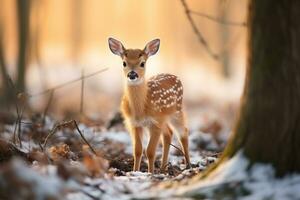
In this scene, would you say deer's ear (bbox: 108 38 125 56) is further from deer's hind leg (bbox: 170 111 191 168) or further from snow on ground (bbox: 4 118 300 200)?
snow on ground (bbox: 4 118 300 200)

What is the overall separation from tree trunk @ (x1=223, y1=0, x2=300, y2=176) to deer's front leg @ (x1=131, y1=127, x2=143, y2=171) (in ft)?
9.51

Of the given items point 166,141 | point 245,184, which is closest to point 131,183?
point 245,184

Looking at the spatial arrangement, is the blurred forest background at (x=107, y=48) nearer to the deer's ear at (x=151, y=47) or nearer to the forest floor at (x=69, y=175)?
the deer's ear at (x=151, y=47)

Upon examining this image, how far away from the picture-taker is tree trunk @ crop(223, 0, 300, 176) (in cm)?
573

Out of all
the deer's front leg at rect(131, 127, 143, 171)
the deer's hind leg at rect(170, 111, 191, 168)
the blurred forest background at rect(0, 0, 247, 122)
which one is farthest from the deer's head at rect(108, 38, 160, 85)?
the blurred forest background at rect(0, 0, 247, 122)

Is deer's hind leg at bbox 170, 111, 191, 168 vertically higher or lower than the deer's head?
lower

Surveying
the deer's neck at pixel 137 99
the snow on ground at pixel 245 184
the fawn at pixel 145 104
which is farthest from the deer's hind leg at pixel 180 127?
the snow on ground at pixel 245 184

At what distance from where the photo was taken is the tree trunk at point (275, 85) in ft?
18.8

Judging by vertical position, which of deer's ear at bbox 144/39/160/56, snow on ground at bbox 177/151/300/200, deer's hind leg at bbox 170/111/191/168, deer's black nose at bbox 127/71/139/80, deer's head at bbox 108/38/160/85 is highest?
deer's ear at bbox 144/39/160/56

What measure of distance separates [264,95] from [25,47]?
42.9ft

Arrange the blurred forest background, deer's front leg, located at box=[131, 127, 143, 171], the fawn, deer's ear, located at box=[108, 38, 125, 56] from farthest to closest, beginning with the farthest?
the blurred forest background < deer's ear, located at box=[108, 38, 125, 56] < the fawn < deer's front leg, located at box=[131, 127, 143, 171]

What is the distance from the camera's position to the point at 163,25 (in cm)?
7062

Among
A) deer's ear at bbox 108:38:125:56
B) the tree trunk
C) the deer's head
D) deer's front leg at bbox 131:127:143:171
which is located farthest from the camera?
→ deer's ear at bbox 108:38:125:56

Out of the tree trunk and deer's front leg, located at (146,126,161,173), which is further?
deer's front leg, located at (146,126,161,173)
